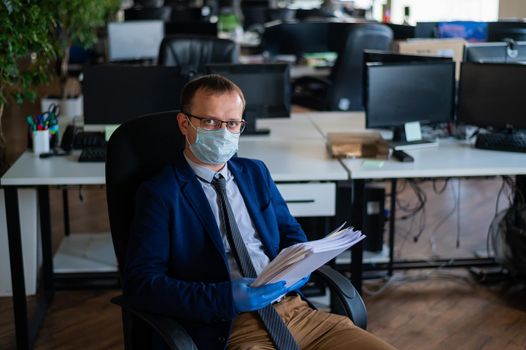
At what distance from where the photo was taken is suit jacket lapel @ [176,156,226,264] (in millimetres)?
2115

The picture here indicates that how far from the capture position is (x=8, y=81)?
3.39 m

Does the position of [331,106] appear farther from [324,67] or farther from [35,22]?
[35,22]

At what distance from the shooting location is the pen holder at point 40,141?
11.0ft

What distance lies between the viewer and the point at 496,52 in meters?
3.98

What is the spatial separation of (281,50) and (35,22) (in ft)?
11.6

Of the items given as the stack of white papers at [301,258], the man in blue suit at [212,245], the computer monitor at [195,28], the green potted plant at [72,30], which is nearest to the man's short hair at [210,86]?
the man in blue suit at [212,245]

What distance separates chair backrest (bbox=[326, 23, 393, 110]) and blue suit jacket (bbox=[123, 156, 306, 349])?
11.0 ft

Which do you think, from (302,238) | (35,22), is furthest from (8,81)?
(302,238)

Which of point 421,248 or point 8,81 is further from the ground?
point 8,81

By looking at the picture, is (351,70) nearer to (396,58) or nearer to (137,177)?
(396,58)

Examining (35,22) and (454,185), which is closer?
(35,22)

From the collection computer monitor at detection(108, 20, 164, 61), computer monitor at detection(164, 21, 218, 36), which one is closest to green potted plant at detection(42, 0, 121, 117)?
computer monitor at detection(108, 20, 164, 61)

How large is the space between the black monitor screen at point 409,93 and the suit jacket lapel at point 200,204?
5.09ft

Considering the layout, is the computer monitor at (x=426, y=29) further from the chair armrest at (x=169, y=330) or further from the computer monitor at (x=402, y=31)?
the chair armrest at (x=169, y=330)
